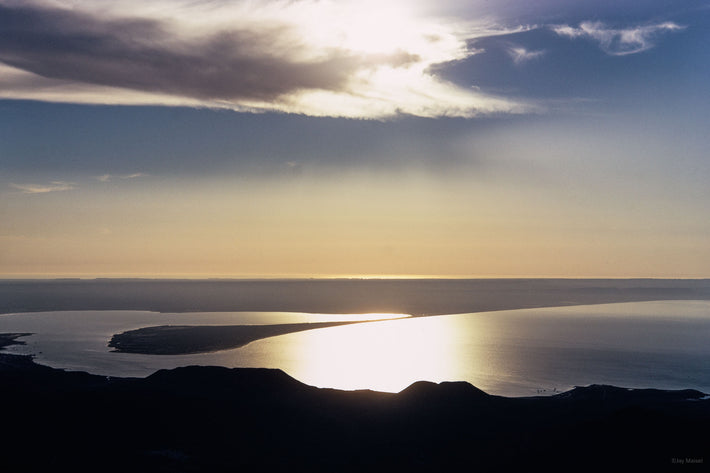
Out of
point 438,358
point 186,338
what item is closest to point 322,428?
point 438,358

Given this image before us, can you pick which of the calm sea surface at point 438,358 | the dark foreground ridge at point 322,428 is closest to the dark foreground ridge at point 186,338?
the calm sea surface at point 438,358

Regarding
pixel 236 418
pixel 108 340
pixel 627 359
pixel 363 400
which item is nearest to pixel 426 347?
pixel 627 359

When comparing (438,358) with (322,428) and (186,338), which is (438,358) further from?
(322,428)

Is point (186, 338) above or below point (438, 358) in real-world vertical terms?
above

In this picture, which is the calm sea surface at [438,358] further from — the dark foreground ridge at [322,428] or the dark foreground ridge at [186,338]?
the dark foreground ridge at [322,428]

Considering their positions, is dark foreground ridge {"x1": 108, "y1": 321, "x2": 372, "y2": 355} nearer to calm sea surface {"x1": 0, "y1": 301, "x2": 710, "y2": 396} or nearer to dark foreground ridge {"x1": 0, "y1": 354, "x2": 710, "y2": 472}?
calm sea surface {"x1": 0, "y1": 301, "x2": 710, "y2": 396}

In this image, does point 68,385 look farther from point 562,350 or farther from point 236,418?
point 562,350

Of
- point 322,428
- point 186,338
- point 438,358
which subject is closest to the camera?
point 322,428

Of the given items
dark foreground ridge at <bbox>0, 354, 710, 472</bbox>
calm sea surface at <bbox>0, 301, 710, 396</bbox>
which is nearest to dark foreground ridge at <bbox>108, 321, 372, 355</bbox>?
calm sea surface at <bbox>0, 301, 710, 396</bbox>

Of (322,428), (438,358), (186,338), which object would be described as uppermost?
(322,428)
